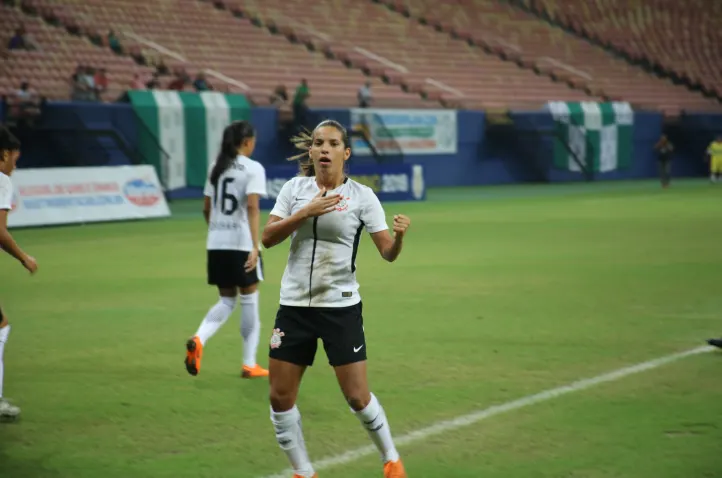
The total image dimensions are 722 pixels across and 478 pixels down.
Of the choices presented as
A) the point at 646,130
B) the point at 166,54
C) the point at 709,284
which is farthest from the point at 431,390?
the point at 646,130

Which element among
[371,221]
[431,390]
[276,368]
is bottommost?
[431,390]

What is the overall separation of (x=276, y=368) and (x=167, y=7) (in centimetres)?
3609

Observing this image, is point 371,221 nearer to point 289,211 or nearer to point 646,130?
point 289,211

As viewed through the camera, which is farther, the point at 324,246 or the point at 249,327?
the point at 249,327

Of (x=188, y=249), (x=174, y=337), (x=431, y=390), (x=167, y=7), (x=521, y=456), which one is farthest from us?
(x=167, y=7)

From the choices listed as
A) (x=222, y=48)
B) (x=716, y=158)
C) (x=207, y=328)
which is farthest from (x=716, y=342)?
(x=716, y=158)

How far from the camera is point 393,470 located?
5645mm

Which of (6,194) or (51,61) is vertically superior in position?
(6,194)

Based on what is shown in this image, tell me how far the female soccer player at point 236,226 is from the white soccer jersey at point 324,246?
9.94 feet

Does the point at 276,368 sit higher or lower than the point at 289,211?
lower

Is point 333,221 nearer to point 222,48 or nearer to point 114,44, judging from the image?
point 114,44

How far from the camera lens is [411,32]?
156ft

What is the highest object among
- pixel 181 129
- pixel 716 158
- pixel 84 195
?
pixel 181 129

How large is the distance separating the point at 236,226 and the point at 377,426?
138 inches
